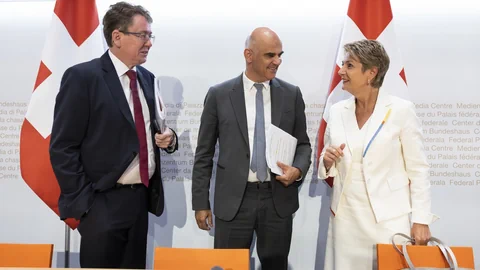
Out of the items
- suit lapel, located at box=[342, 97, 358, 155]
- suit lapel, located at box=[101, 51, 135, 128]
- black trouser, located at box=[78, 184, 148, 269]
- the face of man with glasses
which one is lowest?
black trouser, located at box=[78, 184, 148, 269]

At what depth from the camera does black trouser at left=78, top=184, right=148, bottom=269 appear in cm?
253

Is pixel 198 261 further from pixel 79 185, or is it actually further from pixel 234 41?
pixel 234 41

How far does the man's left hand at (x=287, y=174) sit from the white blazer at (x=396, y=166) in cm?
32

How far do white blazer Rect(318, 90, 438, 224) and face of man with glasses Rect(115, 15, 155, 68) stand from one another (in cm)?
127

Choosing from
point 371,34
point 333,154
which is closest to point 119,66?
point 333,154

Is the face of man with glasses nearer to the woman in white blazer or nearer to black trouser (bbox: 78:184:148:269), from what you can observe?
black trouser (bbox: 78:184:148:269)

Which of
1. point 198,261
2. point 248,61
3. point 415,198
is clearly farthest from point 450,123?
point 198,261

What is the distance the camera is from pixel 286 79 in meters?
3.65

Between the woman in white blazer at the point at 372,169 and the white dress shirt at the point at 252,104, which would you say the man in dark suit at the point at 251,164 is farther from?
the woman in white blazer at the point at 372,169

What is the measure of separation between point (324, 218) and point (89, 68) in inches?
82.1

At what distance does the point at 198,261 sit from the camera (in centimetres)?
206

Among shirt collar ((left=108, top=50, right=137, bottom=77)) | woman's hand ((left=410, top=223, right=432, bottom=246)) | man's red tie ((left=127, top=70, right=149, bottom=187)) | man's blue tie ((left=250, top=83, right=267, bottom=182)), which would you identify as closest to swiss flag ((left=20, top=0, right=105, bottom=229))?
shirt collar ((left=108, top=50, right=137, bottom=77))

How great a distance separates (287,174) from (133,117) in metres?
0.90

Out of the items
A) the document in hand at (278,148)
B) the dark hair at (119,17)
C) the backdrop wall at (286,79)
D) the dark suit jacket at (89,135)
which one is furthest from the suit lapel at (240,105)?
the backdrop wall at (286,79)
